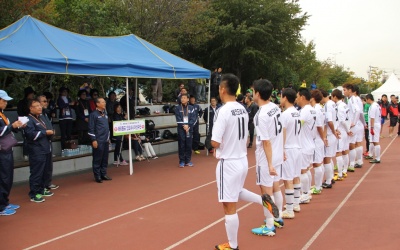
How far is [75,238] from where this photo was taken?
5.01m

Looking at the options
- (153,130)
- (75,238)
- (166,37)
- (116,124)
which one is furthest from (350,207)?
(166,37)

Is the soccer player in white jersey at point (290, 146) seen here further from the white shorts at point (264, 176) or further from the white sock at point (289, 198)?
the white shorts at point (264, 176)

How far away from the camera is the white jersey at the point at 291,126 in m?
5.56

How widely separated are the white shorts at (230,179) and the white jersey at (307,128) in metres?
2.51

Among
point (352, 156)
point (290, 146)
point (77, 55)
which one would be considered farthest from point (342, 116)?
point (77, 55)

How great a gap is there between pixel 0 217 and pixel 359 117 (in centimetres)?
839

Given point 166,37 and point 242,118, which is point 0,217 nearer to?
point 242,118

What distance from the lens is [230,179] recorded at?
4.11 meters

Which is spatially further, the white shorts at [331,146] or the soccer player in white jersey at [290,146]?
the white shorts at [331,146]

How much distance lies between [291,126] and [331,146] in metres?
2.30

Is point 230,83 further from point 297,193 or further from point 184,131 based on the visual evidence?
point 184,131

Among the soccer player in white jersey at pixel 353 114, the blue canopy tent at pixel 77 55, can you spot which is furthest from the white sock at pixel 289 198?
the blue canopy tent at pixel 77 55

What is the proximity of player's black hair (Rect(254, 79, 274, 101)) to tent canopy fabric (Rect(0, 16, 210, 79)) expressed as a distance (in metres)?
4.41

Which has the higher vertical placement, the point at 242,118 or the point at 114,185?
the point at 242,118
